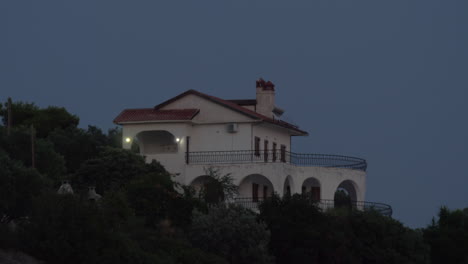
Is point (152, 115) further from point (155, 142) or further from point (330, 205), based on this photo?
point (330, 205)

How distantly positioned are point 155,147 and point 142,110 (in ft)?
7.20

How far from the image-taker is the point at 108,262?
41188 mm

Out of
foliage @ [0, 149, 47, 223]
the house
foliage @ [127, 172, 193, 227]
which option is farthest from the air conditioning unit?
foliage @ [0, 149, 47, 223]

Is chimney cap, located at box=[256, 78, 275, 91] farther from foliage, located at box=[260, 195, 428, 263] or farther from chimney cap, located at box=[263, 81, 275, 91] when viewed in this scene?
foliage, located at box=[260, 195, 428, 263]

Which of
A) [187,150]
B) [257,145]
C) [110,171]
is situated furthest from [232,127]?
[110,171]

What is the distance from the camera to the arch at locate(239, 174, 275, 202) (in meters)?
59.2

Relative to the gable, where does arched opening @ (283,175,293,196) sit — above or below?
below

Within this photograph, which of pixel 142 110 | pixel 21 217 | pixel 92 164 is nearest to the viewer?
pixel 21 217

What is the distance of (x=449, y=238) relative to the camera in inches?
2473

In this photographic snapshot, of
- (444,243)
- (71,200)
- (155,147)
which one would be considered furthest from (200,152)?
(71,200)

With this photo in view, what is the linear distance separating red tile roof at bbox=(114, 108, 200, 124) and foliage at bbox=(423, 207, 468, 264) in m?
15.2

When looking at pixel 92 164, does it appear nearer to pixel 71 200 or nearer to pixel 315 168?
pixel 315 168

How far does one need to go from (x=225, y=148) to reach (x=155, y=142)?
15.0ft

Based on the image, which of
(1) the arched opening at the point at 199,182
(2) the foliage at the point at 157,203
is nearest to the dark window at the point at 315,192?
(1) the arched opening at the point at 199,182
